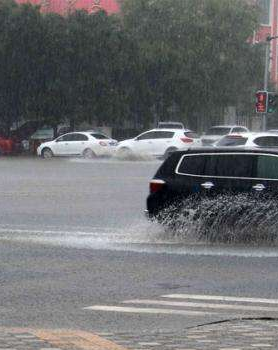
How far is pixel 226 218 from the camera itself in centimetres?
1892

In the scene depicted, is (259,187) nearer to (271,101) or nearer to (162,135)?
(162,135)

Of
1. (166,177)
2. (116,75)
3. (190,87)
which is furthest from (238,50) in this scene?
(166,177)

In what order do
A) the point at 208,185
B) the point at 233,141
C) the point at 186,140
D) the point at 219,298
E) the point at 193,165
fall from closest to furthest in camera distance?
the point at 219,298
the point at 208,185
the point at 193,165
the point at 233,141
the point at 186,140

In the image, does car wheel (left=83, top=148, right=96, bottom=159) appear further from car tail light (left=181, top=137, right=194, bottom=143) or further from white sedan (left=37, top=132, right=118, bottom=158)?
car tail light (left=181, top=137, right=194, bottom=143)

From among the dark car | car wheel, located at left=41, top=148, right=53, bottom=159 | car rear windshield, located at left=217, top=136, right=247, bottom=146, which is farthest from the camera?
the dark car

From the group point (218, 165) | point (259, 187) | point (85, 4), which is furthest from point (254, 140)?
point (85, 4)

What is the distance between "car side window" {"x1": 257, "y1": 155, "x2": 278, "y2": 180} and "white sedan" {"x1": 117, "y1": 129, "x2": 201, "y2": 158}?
122 feet

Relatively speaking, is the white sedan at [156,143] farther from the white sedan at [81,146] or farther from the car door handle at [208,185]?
the car door handle at [208,185]

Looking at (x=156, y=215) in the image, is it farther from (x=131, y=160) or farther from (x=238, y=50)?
(x=238, y=50)

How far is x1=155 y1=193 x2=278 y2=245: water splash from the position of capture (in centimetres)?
1869

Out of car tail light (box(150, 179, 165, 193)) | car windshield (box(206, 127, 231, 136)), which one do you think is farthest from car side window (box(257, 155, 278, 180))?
car windshield (box(206, 127, 231, 136))

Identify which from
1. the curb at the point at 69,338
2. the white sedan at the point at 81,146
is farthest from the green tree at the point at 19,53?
the curb at the point at 69,338

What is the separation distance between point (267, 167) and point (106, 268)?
197 inches

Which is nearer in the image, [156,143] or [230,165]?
[230,165]
